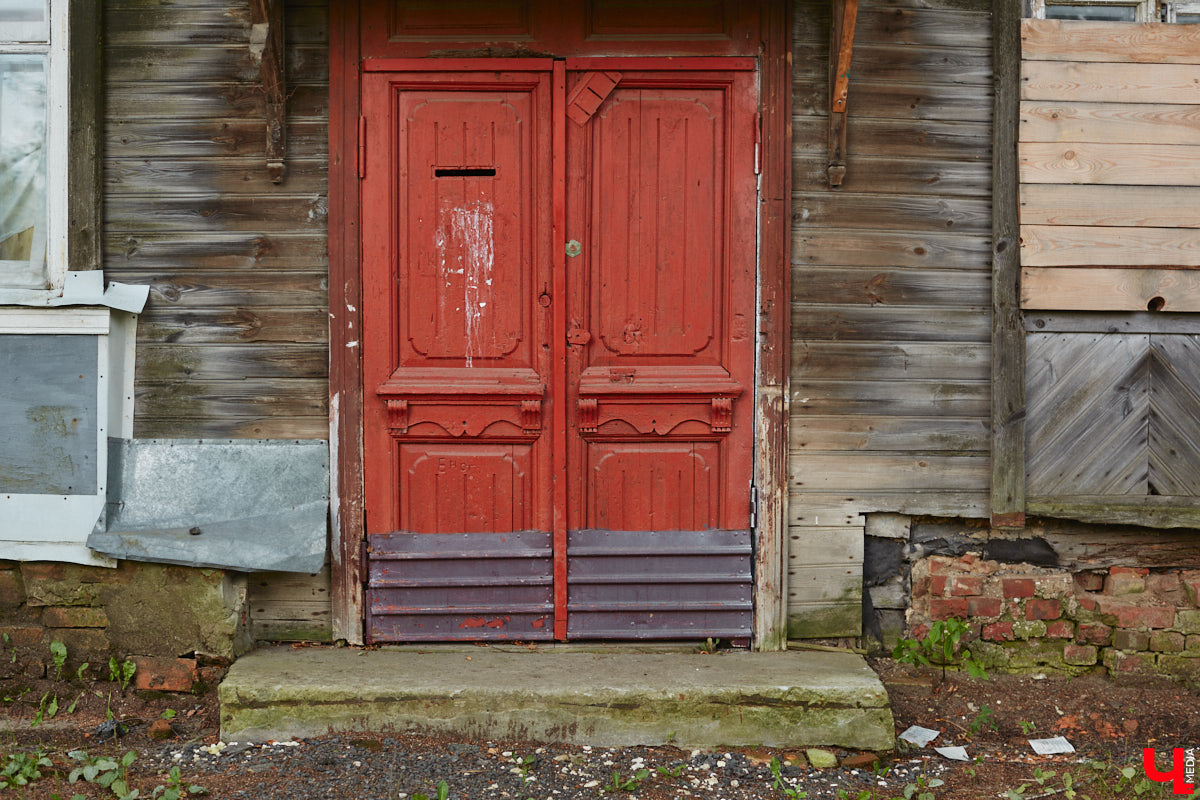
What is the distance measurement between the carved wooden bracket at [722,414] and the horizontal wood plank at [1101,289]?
1366mm

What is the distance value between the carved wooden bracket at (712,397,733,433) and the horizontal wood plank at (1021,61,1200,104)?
1.87 metres

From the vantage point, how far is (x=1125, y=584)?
4.22 meters

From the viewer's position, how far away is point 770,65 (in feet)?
13.3

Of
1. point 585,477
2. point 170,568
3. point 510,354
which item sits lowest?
point 170,568

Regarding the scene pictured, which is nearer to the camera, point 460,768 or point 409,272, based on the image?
point 460,768

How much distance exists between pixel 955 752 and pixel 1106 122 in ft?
9.04

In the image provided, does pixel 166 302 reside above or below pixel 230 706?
above

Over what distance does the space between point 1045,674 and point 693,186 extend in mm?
2726

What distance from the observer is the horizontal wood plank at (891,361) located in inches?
163

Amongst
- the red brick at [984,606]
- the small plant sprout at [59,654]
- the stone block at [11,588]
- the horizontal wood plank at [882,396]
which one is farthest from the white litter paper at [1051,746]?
the stone block at [11,588]

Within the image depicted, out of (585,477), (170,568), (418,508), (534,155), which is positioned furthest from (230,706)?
(534,155)

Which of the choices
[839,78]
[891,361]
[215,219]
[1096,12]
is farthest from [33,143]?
[1096,12]

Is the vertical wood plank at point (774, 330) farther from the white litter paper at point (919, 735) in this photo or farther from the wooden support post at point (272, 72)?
the wooden support post at point (272, 72)

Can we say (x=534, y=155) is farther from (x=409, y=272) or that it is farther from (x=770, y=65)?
(x=770, y=65)
